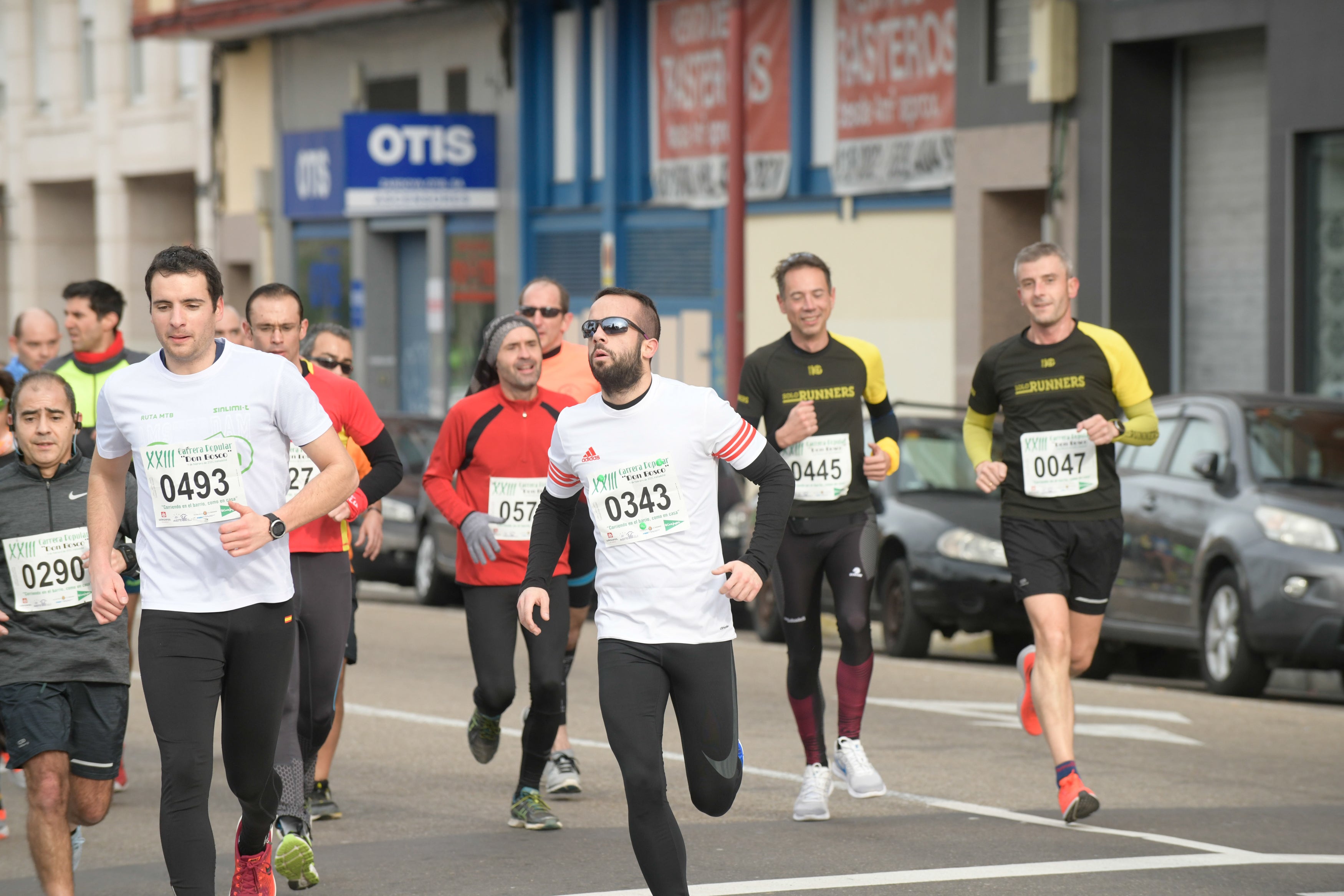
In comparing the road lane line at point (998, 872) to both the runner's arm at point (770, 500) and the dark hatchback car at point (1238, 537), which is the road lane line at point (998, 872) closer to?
the runner's arm at point (770, 500)

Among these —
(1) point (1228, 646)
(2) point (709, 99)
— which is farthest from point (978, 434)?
(2) point (709, 99)

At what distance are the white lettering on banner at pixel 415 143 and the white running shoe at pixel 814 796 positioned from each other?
22.0 meters

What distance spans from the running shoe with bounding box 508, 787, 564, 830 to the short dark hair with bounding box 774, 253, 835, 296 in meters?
2.23

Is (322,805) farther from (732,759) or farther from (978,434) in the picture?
(978,434)

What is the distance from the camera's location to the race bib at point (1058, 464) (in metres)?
8.87

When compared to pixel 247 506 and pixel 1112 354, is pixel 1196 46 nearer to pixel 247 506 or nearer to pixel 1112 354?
pixel 1112 354

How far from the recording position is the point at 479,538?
8594 millimetres

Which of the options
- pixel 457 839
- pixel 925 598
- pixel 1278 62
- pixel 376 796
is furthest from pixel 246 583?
pixel 1278 62

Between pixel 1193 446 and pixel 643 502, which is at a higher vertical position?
pixel 643 502

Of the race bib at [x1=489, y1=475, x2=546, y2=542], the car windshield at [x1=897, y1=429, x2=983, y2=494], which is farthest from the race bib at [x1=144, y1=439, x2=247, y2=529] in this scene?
the car windshield at [x1=897, y1=429, x2=983, y2=494]

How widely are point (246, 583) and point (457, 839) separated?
2443 mm

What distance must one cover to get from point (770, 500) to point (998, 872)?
177 cm

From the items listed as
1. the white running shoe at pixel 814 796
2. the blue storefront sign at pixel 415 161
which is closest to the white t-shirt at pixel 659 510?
the white running shoe at pixel 814 796

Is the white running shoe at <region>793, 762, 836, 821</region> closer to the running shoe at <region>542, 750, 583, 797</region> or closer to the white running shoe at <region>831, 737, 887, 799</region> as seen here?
the white running shoe at <region>831, 737, 887, 799</region>
